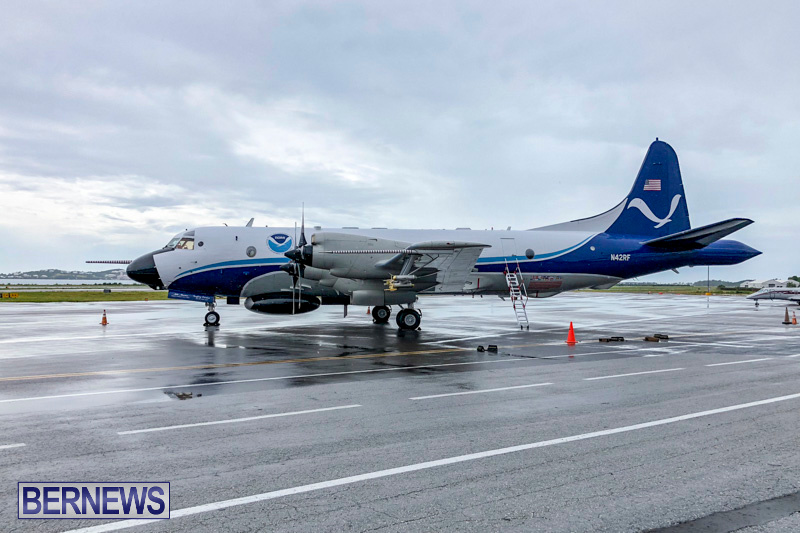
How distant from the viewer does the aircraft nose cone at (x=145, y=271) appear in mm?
23516

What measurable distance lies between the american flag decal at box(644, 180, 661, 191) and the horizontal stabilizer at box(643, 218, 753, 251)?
8.93 feet

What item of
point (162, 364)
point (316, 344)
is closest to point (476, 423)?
point (162, 364)

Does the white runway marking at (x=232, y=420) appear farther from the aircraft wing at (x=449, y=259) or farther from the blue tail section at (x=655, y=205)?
the blue tail section at (x=655, y=205)

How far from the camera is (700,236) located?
2375cm

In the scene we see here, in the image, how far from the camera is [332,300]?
23.4 m

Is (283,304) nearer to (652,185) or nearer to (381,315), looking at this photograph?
(381,315)

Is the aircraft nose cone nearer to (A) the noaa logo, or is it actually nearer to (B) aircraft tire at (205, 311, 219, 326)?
(B) aircraft tire at (205, 311, 219, 326)

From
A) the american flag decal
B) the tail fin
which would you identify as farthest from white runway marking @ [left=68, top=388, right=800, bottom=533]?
the american flag decal

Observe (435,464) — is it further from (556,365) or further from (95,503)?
(556,365)

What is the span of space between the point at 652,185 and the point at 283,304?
713 inches

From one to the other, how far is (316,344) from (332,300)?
18.7 ft

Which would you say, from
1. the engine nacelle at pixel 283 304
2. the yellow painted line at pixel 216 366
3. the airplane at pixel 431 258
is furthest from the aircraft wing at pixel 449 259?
the engine nacelle at pixel 283 304

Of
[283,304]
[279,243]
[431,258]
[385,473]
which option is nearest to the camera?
[385,473]

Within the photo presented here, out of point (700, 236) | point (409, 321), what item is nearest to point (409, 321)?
point (409, 321)
